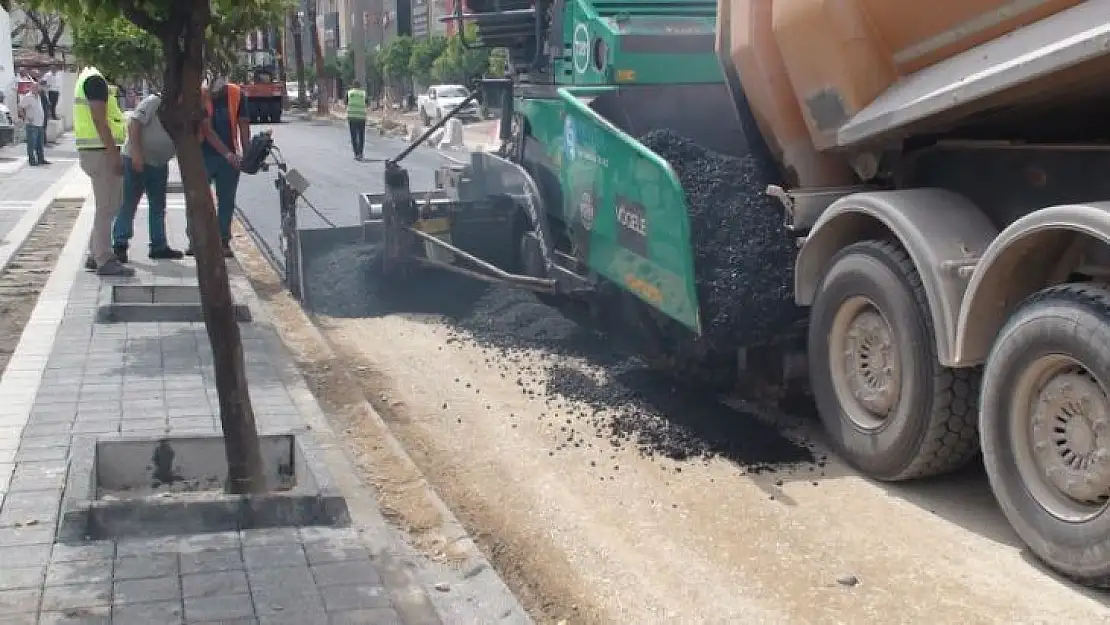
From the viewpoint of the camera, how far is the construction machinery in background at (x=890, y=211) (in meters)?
4.13

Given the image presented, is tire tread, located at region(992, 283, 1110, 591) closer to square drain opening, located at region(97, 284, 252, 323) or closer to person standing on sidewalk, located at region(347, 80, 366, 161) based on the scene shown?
square drain opening, located at region(97, 284, 252, 323)

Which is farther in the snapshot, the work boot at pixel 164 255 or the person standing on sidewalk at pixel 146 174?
the work boot at pixel 164 255

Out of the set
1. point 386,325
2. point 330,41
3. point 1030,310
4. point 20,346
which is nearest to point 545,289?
point 386,325

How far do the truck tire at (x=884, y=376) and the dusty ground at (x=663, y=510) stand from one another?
19 cm

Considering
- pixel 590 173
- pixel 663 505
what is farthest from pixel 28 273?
pixel 663 505

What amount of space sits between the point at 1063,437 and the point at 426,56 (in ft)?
150

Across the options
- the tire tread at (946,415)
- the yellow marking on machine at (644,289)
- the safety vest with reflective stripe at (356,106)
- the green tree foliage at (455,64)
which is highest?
the green tree foliage at (455,64)

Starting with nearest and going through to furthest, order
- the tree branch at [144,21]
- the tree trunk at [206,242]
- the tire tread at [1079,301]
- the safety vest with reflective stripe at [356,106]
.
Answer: the tire tread at [1079,301] → the tree branch at [144,21] → the tree trunk at [206,242] → the safety vest with reflective stripe at [356,106]

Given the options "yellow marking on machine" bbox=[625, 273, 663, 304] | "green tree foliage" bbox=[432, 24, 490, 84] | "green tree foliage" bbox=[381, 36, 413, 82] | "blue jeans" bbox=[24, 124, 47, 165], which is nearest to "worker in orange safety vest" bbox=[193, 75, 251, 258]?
"yellow marking on machine" bbox=[625, 273, 663, 304]

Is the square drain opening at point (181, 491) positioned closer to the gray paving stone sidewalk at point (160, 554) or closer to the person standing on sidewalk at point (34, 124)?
the gray paving stone sidewalk at point (160, 554)

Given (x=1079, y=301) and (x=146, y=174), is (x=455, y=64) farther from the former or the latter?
(x=1079, y=301)

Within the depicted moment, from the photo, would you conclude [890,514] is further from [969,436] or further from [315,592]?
[315,592]

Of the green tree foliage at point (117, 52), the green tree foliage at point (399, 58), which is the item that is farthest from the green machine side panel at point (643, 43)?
the green tree foliage at point (399, 58)

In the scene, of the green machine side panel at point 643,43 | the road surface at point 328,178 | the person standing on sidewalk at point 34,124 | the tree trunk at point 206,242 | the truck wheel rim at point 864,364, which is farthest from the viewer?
the person standing on sidewalk at point 34,124
